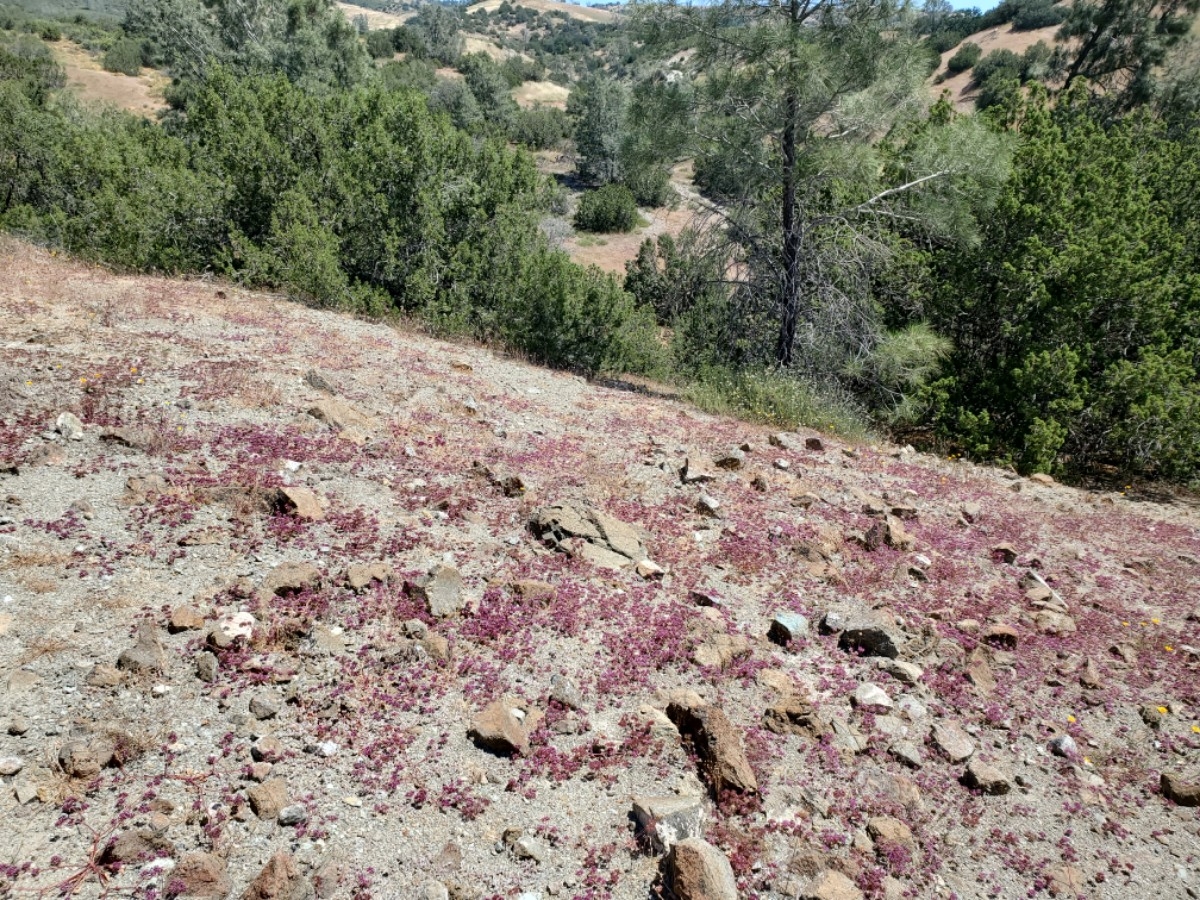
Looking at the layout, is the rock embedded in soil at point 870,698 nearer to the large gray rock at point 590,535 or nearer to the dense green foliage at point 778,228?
the large gray rock at point 590,535

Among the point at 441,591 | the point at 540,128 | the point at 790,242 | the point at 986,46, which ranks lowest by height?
the point at 441,591

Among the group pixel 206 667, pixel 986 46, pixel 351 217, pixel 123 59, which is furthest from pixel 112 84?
pixel 986 46

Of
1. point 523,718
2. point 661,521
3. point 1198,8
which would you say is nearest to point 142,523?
point 523,718

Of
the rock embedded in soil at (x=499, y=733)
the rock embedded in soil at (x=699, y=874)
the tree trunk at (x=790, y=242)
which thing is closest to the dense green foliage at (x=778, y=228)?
the tree trunk at (x=790, y=242)

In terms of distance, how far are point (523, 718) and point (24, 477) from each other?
3.90 meters

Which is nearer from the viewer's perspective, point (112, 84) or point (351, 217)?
point (351, 217)

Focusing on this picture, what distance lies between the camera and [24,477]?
465cm

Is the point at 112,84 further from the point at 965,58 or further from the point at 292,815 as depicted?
the point at 965,58

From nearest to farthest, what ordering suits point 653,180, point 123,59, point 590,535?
point 590,535 < point 653,180 < point 123,59

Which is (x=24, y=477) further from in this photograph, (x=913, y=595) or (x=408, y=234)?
(x=408, y=234)

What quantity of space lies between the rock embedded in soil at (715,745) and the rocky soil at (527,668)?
0.07 feet

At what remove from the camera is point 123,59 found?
154 feet

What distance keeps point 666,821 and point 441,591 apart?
197cm

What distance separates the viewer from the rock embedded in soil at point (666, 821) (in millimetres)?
2979
